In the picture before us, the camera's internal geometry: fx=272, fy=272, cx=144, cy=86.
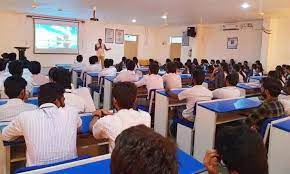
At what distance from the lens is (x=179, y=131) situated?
3646mm

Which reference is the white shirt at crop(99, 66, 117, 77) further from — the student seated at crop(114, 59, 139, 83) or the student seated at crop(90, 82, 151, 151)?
the student seated at crop(90, 82, 151, 151)

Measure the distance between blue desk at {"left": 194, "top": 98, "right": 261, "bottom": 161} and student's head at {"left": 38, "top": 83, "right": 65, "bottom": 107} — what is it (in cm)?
175

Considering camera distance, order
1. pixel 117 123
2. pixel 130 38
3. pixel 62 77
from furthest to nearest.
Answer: pixel 130 38 → pixel 62 77 → pixel 117 123

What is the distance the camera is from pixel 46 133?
5.79 feet

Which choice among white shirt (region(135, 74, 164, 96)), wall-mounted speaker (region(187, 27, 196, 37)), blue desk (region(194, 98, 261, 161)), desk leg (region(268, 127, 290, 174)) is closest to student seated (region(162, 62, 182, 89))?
white shirt (region(135, 74, 164, 96))

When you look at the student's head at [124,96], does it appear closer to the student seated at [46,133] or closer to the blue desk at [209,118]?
the student seated at [46,133]

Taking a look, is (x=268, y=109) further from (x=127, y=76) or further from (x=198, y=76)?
(x=127, y=76)

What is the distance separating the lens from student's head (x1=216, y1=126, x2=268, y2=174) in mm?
1135

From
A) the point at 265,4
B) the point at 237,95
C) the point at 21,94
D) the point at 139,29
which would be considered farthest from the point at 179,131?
the point at 139,29

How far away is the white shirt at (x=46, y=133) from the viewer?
69.1 inches

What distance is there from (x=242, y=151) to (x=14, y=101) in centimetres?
214

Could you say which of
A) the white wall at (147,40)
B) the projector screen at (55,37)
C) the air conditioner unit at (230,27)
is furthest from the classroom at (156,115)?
the projector screen at (55,37)

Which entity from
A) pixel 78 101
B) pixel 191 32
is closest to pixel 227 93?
pixel 78 101

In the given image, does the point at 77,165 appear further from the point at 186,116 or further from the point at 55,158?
the point at 186,116
